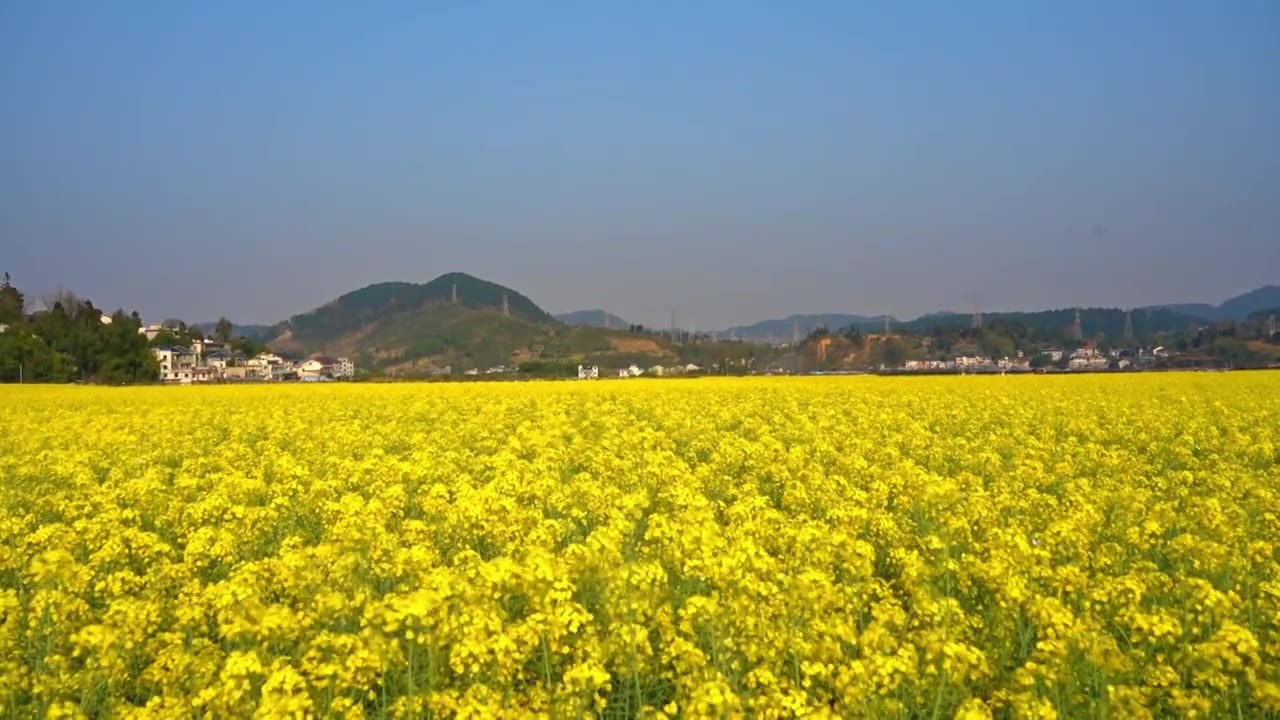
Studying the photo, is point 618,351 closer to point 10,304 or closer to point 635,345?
point 635,345

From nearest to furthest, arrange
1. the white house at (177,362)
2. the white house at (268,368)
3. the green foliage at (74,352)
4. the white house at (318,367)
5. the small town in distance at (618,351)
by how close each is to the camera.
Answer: the green foliage at (74,352) → the small town in distance at (618,351) → the white house at (177,362) → the white house at (268,368) → the white house at (318,367)

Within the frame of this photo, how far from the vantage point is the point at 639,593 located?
5441 mm

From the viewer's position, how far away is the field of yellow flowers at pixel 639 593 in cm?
448

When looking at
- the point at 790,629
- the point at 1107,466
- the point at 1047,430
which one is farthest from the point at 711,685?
the point at 1047,430

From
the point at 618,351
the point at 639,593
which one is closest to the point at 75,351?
the point at 639,593

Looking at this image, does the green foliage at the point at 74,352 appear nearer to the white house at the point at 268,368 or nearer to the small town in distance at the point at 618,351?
the small town in distance at the point at 618,351

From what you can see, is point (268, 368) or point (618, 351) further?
point (618, 351)

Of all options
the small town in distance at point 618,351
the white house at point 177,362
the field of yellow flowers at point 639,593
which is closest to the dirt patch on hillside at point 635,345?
the small town in distance at point 618,351

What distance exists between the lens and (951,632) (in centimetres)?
514

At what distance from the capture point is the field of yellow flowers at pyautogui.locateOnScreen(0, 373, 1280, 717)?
448cm

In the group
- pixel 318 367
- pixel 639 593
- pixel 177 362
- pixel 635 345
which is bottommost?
pixel 639 593

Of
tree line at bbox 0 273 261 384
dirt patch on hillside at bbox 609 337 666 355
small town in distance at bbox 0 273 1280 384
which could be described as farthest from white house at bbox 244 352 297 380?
dirt patch on hillside at bbox 609 337 666 355

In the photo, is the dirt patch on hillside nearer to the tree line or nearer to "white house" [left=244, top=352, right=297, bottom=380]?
"white house" [left=244, top=352, right=297, bottom=380]

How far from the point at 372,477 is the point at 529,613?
6.10 metres
